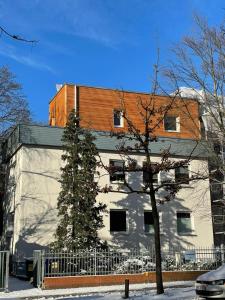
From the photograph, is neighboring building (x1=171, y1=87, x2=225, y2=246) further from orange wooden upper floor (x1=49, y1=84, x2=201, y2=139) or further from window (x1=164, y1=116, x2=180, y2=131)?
window (x1=164, y1=116, x2=180, y2=131)

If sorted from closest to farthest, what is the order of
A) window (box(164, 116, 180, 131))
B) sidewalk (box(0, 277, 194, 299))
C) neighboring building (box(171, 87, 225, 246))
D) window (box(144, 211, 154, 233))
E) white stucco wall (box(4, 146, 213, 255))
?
1. sidewalk (box(0, 277, 194, 299))
2. white stucco wall (box(4, 146, 213, 255))
3. neighboring building (box(171, 87, 225, 246))
4. window (box(144, 211, 154, 233))
5. window (box(164, 116, 180, 131))

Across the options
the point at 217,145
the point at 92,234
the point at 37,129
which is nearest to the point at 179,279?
the point at 92,234

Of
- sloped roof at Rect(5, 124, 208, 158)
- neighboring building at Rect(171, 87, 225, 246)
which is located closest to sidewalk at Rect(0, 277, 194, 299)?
neighboring building at Rect(171, 87, 225, 246)

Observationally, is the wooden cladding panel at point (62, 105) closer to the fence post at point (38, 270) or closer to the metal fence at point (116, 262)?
the metal fence at point (116, 262)

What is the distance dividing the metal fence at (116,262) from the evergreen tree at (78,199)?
1471 mm

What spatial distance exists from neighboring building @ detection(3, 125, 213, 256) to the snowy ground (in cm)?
690

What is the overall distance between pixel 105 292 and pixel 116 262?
277 cm

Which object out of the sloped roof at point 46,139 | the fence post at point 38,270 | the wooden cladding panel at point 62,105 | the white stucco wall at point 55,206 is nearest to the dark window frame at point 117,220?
the white stucco wall at point 55,206

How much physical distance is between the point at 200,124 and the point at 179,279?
1424cm

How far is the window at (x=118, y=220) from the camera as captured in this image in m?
29.8

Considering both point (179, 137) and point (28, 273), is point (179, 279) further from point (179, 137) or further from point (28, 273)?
point (179, 137)

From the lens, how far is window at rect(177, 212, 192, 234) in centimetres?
3168

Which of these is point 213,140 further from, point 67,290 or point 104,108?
point 67,290

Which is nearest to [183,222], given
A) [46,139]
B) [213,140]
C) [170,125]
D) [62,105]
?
[213,140]
